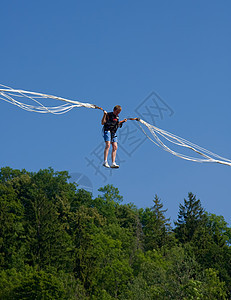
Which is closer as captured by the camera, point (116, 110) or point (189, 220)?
point (116, 110)

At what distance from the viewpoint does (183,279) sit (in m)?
46.7

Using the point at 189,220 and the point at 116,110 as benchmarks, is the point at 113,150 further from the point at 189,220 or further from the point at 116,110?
the point at 189,220

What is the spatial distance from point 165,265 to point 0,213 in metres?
18.7

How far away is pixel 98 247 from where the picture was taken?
63.5 meters

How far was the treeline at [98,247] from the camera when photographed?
5038cm

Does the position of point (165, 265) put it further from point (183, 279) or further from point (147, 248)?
point (183, 279)

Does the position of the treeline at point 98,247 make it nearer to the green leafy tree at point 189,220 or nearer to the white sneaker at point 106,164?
the green leafy tree at point 189,220

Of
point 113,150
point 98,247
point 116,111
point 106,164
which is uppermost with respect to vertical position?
point 98,247

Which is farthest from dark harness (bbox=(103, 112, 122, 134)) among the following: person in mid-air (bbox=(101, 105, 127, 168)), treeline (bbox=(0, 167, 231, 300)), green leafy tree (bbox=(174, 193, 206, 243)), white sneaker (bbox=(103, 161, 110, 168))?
green leafy tree (bbox=(174, 193, 206, 243))

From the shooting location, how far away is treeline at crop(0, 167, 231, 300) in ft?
165

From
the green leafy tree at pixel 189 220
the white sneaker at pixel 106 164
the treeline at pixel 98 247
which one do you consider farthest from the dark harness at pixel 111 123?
the green leafy tree at pixel 189 220

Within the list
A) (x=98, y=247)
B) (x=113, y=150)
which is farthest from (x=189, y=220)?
(x=113, y=150)

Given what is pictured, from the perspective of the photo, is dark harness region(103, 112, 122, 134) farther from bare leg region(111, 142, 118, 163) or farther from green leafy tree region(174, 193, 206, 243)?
green leafy tree region(174, 193, 206, 243)

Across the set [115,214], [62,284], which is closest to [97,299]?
[62,284]
